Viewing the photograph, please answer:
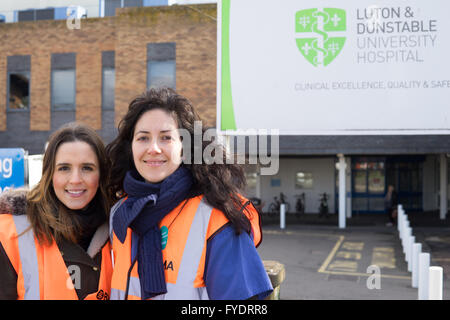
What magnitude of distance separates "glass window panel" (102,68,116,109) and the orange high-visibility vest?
15.9 m

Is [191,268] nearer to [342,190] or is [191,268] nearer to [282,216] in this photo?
[282,216]

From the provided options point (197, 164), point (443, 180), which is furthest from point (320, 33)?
point (443, 180)

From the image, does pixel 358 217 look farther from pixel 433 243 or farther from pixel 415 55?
pixel 415 55

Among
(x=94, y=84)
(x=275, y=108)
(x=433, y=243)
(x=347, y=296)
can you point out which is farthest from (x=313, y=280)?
(x=94, y=84)

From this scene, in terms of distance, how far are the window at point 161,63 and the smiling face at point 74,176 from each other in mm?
14577

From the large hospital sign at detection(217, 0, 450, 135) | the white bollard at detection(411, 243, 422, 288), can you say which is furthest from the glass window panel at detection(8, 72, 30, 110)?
the large hospital sign at detection(217, 0, 450, 135)

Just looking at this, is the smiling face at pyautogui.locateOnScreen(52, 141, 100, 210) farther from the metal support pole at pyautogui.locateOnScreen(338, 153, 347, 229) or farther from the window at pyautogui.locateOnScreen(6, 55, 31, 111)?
the window at pyautogui.locateOnScreen(6, 55, 31, 111)

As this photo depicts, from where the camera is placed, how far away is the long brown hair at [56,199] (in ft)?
7.27

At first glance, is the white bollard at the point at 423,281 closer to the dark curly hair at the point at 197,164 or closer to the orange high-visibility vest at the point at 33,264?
the dark curly hair at the point at 197,164

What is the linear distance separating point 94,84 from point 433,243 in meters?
13.3

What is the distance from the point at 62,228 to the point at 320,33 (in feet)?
11.5

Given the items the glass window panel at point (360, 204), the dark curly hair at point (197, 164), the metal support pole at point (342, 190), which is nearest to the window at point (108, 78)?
the metal support pole at point (342, 190)

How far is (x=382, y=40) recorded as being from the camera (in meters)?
4.59

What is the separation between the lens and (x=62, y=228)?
224 centimetres
